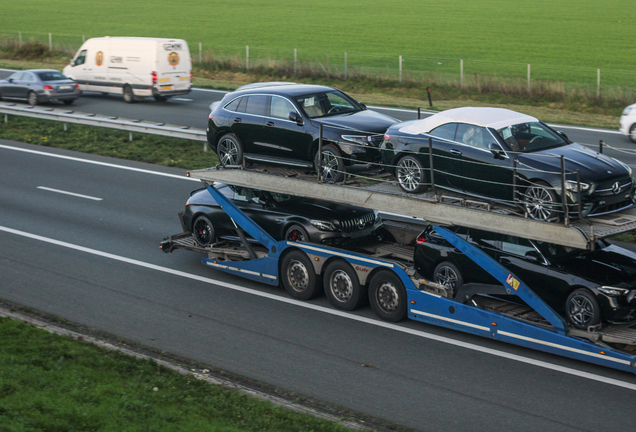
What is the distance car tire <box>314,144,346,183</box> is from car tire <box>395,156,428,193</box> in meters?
0.96

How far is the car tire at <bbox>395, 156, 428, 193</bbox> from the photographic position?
11.2 meters

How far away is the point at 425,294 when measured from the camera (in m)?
10.9

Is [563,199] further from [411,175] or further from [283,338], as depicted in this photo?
[283,338]

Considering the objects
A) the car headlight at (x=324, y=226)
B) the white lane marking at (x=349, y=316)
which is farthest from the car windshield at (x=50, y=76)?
the car headlight at (x=324, y=226)

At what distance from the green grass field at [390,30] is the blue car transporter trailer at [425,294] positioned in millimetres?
25539

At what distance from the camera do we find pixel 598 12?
231ft

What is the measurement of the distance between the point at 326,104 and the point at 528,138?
12.3 feet

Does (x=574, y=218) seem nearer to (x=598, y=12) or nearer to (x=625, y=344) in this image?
(x=625, y=344)

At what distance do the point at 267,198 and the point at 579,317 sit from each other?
582 centimetres

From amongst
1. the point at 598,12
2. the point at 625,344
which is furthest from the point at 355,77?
the point at 598,12

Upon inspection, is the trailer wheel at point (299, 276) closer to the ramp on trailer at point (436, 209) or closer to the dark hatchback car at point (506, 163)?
the ramp on trailer at point (436, 209)

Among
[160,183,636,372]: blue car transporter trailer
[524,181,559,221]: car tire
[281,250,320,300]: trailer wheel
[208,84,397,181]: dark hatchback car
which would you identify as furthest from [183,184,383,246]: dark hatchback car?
[524,181,559,221]: car tire

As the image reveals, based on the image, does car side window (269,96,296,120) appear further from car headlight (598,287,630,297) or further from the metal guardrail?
the metal guardrail

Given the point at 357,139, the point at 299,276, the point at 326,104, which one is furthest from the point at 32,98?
the point at 357,139
